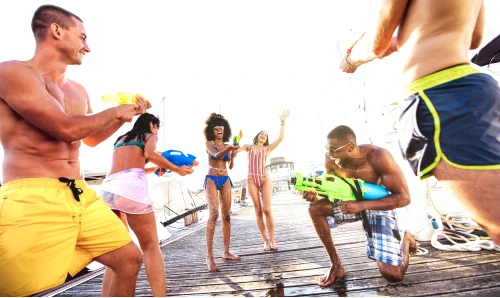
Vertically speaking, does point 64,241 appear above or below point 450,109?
below

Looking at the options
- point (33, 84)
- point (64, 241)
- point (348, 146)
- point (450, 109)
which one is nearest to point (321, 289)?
point (348, 146)

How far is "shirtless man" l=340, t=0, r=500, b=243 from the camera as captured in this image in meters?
0.88

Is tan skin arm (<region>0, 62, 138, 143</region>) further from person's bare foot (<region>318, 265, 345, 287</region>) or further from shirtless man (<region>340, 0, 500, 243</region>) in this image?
person's bare foot (<region>318, 265, 345, 287</region>)

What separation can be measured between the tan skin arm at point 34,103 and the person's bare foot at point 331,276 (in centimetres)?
254

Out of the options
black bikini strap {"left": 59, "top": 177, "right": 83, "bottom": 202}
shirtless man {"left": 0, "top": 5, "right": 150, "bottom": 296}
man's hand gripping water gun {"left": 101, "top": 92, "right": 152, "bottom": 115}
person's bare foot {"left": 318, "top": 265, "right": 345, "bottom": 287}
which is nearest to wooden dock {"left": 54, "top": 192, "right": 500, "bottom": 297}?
person's bare foot {"left": 318, "top": 265, "right": 345, "bottom": 287}

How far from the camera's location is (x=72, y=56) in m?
1.57

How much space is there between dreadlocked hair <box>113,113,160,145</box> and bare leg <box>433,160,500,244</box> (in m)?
2.52

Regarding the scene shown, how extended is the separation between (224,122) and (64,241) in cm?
312

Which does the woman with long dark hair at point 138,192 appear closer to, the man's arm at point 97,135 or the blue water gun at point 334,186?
the man's arm at point 97,135

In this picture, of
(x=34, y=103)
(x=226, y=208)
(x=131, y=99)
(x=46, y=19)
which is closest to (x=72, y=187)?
(x=34, y=103)

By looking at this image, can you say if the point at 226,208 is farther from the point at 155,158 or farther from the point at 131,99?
the point at 131,99

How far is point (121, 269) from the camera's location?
4.68 ft

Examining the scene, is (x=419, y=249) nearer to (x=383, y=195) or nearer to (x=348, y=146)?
(x=383, y=195)

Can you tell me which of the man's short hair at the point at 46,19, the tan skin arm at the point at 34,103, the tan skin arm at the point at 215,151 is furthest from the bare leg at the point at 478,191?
the tan skin arm at the point at 215,151
